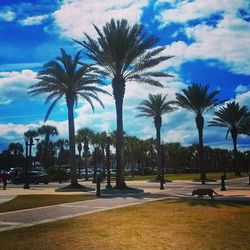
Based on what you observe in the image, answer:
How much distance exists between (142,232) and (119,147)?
2160cm

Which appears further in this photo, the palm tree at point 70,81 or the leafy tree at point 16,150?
the leafy tree at point 16,150

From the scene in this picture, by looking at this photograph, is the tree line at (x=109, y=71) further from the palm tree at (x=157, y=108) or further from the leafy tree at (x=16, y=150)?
the leafy tree at (x=16, y=150)

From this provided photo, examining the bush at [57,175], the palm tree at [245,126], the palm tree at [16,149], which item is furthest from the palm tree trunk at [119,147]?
the palm tree at [16,149]

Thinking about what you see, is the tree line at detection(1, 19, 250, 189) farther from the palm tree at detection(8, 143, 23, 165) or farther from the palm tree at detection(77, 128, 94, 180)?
the palm tree at detection(8, 143, 23, 165)

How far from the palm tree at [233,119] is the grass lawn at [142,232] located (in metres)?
46.6

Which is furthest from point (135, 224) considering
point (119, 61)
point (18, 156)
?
point (18, 156)

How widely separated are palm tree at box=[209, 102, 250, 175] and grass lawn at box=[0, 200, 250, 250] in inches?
1835

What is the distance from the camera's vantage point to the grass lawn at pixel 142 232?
10219mm

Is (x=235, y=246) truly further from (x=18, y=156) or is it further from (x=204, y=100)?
(x=18, y=156)

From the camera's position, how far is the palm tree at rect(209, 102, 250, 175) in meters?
62.2

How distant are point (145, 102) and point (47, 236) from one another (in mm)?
44924

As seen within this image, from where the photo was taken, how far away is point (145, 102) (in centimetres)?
5575

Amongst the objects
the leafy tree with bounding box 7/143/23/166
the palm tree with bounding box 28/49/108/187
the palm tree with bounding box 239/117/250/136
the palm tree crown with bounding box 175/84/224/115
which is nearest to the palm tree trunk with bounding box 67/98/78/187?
the palm tree with bounding box 28/49/108/187

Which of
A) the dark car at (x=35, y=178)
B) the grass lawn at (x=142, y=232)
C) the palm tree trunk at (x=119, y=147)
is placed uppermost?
the palm tree trunk at (x=119, y=147)
